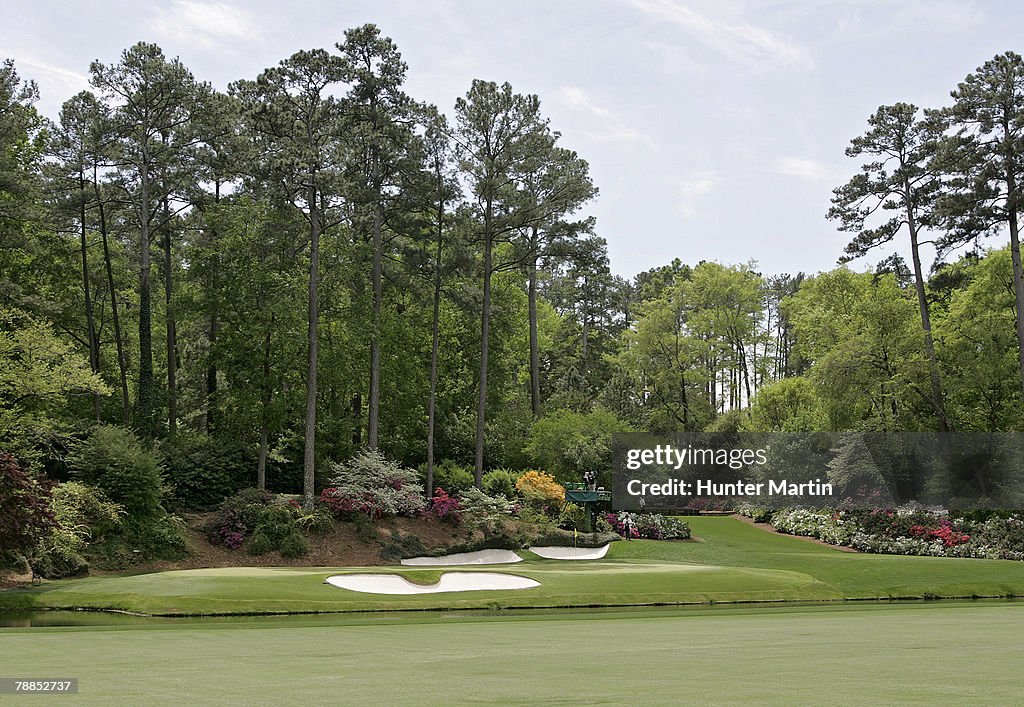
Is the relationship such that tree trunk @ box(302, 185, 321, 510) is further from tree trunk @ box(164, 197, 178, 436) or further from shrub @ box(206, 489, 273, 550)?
tree trunk @ box(164, 197, 178, 436)

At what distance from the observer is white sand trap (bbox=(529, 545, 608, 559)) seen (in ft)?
109

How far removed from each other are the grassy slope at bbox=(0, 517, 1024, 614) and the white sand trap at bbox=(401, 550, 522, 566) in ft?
2.95

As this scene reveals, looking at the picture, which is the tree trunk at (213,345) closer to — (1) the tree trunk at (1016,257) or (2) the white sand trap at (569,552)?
(2) the white sand trap at (569,552)

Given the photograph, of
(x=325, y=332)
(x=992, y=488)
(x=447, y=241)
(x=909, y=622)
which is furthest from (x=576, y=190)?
(x=909, y=622)

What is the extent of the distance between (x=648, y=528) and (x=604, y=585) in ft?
45.1

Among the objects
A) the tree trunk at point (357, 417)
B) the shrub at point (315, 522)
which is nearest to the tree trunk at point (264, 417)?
the shrub at point (315, 522)

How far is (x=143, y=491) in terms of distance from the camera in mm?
29141

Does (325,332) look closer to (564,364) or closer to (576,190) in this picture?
(576,190)

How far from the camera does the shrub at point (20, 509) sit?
21.6 meters

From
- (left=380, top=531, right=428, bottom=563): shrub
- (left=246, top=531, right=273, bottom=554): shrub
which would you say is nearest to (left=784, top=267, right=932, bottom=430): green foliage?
(left=380, top=531, right=428, bottom=563): shrub

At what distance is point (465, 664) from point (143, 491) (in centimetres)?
2229

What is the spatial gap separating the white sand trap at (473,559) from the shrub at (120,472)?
27.1 ft

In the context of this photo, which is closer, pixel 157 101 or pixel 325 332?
pixel 157 101

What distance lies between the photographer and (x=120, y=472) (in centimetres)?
2881
